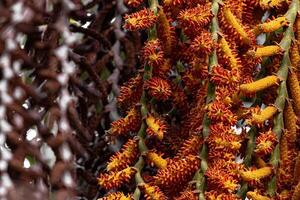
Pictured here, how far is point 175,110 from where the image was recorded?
0.79 meters

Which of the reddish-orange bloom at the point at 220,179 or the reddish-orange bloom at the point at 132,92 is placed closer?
the reddish-orange bloom at the point at 220,179

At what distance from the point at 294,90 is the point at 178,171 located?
178 millimetres

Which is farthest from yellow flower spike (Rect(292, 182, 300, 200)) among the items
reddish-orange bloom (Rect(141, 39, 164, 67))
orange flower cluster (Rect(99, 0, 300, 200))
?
reddish-orange bloom (Rect(141, 39, 164, 67))

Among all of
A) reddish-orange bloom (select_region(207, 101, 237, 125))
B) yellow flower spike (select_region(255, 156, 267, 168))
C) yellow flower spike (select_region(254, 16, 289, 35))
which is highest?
yellow flower spike (select_region(254, 16, 289, 35))

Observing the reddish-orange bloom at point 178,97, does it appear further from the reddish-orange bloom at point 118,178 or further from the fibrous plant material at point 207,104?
the reddish-orange bloom at point 118,178

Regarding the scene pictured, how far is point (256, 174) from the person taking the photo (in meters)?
0.69

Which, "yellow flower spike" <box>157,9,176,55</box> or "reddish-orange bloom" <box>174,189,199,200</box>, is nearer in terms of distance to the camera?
"reddish-orange bloom" <box>174,189,199,200</box>

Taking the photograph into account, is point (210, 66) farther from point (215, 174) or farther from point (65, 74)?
point (65, 74)

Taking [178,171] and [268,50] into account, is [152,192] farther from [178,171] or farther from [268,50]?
[268,50]

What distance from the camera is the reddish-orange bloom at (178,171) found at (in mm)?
667

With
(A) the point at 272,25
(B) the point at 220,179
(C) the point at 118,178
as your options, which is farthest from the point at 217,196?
(A) the point at 272,25

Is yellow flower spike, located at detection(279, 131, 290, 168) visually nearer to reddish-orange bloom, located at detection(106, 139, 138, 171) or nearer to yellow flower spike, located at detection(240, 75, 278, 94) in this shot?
yellow flower spike, located at detection(240, 75, 278, 94)

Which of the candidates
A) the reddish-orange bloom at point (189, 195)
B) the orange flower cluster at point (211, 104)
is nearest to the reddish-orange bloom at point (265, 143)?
the orange flower cluster at point (211, 104)

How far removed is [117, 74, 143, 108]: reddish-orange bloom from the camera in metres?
0.77
